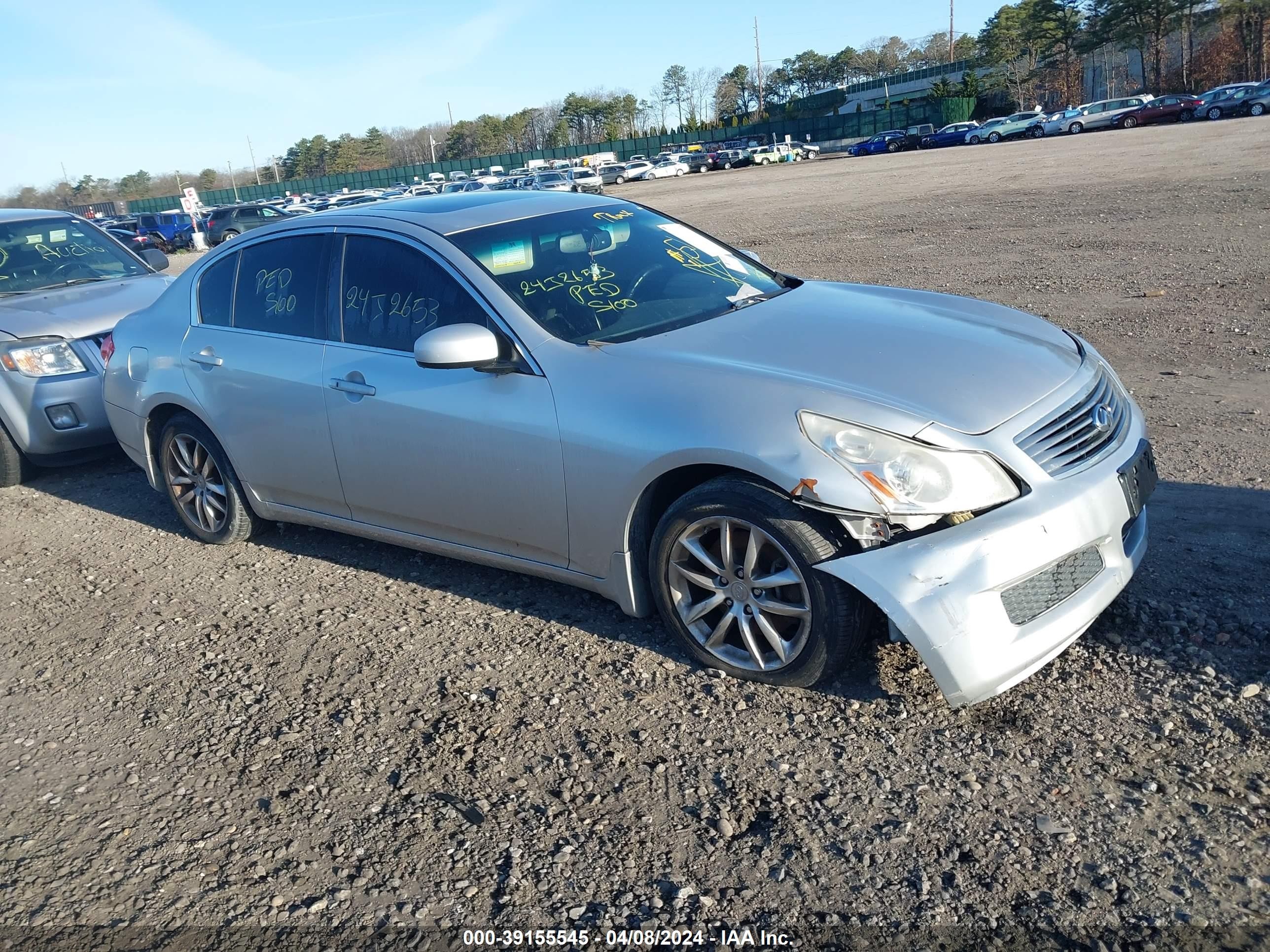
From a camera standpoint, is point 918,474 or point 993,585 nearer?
point 993,585

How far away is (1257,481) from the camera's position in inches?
194

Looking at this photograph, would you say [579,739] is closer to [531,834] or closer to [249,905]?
[531,834]

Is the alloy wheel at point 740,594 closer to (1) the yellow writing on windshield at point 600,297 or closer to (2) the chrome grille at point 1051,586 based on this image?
(2) the chrome grille at point 1051,586

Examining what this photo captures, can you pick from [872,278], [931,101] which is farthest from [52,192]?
[872,278]

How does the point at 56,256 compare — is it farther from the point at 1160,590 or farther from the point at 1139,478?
the point at 1160,590

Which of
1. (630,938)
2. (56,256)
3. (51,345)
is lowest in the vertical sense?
(630,938)

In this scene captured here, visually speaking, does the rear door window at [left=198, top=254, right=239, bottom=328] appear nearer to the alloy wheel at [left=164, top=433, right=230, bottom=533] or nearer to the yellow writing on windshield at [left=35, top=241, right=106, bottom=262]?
the alloy wheel at [left=164, top=433, right=230, bottom=533]

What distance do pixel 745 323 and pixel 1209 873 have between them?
244 cm

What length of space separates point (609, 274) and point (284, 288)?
1666 millimetres

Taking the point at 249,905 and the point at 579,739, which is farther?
the point at 579,739

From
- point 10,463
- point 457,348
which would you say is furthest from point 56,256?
point 457,348

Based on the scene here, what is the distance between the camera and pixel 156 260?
884cm

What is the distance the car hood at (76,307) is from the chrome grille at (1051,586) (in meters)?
6.25

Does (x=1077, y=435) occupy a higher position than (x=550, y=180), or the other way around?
(x=550, y=180)
